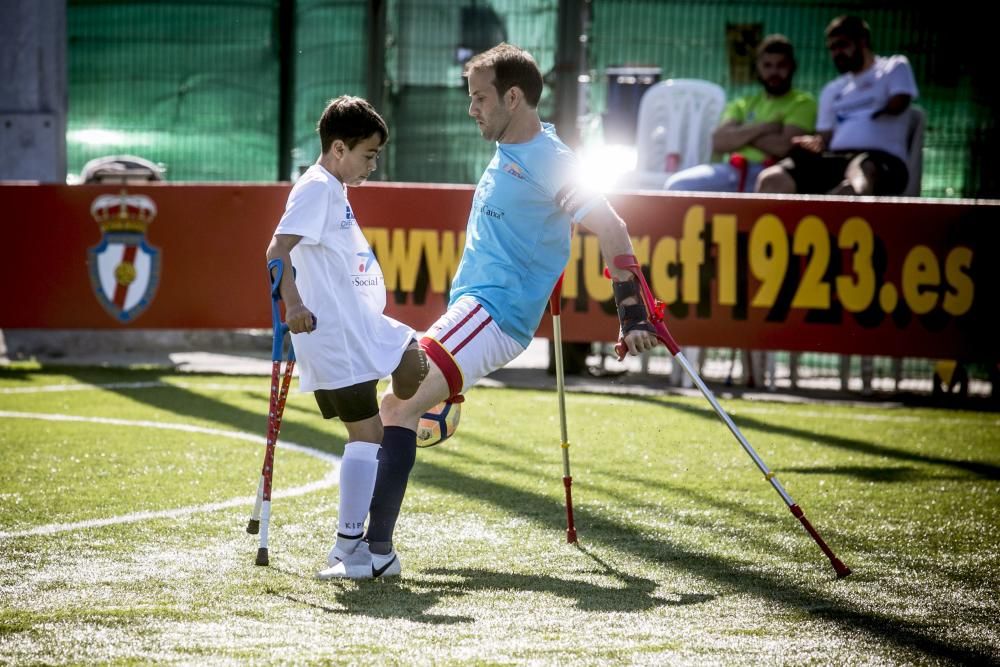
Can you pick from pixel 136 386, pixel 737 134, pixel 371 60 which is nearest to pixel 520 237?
pixel 136 386

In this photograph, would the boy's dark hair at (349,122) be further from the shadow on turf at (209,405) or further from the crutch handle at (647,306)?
the shadow on turf at (209,405)

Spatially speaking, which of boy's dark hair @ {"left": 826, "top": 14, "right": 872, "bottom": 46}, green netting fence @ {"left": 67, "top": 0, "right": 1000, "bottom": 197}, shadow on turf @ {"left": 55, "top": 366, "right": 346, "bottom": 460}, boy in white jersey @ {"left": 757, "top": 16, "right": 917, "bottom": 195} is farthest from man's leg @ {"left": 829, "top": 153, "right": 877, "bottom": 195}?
shadow on turf @ {"left": 55, "top": 366, "right": 346, "bottom": 460}

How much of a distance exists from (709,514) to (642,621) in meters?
1.80

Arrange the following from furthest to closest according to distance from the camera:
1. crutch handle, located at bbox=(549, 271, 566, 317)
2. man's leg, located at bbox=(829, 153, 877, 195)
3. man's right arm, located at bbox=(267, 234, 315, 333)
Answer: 1. man's leg, located at bbox=(829, 153, 877, 195)
2. crutch handle, located at bbox=(549, 271, 566, 317)
3. man's right arm, located at bbox=(267, 234, 315, 333)

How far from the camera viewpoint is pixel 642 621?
13.6 ft

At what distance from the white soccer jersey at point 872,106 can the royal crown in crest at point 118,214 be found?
555cm

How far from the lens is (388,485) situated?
4.71 meters

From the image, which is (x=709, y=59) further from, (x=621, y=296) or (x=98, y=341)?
(x=621, y=296)

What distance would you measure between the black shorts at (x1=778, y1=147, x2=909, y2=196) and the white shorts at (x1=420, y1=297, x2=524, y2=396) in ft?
21.5

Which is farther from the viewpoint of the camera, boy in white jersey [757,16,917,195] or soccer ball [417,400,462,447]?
boy in white jersey [757,16,917,195]

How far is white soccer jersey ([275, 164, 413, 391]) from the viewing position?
469cm

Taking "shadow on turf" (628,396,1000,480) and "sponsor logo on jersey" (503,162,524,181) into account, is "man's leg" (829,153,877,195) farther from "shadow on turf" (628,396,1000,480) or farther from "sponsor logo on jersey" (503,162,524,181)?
"sponsor logo on jersey" (503,162,524,181)

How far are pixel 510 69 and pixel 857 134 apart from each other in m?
6.68

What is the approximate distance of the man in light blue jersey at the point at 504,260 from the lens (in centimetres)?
470
